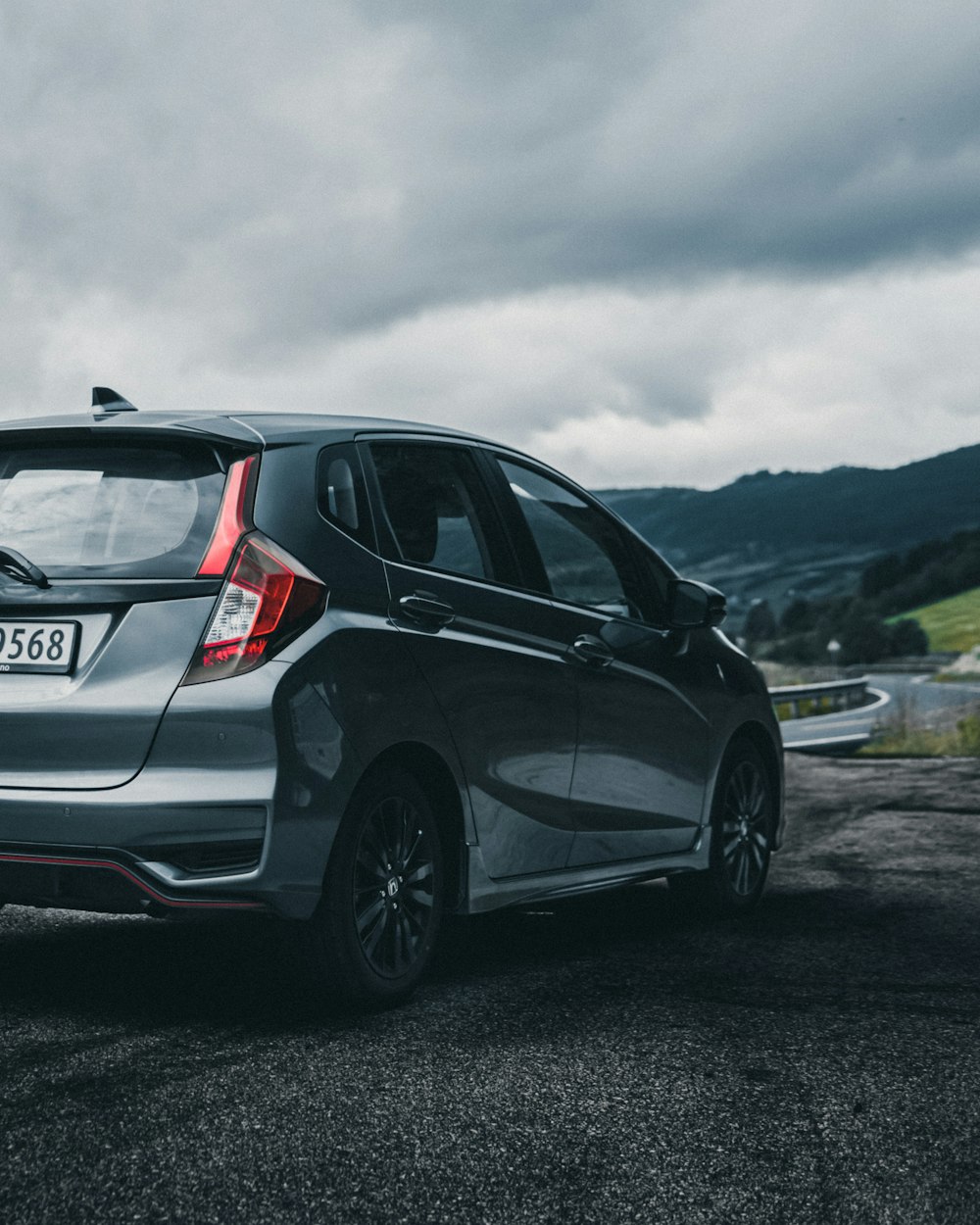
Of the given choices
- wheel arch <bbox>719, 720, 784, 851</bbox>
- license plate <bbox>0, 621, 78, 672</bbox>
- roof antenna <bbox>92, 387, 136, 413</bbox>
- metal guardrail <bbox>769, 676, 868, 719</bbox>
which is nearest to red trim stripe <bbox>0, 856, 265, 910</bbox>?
license plate <bbox>0, 621, 78, 672</bbox>

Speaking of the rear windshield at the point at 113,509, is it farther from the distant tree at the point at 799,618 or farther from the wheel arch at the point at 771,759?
the distant tree at the point at 799,618

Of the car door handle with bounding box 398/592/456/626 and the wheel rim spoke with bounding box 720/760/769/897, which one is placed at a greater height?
the car door handle with bounding box 398/592/456/626

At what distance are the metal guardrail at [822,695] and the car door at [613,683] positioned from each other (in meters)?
10.4

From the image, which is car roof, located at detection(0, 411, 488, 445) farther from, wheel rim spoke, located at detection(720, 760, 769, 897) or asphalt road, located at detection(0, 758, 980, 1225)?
wheel rim spoke, located at detection(720, 760, 769, 897)

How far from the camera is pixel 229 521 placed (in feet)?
13.8

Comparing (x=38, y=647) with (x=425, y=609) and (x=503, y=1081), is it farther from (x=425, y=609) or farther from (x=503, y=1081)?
(x=503, y=1081)

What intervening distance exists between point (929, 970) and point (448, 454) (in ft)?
8.33

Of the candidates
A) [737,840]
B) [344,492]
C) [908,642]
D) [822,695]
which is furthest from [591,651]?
[908,642]

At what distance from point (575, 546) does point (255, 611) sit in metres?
2.05

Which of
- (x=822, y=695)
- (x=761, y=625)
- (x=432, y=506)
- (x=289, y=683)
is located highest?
(x=432, y=506)

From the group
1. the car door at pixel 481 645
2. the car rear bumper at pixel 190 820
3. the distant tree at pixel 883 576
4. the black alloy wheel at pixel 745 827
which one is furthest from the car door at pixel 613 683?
the distant tree at pixel 883 576

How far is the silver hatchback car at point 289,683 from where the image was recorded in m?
3.99

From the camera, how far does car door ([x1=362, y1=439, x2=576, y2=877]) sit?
4.68 meters

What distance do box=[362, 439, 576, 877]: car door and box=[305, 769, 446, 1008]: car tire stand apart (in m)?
0.27
